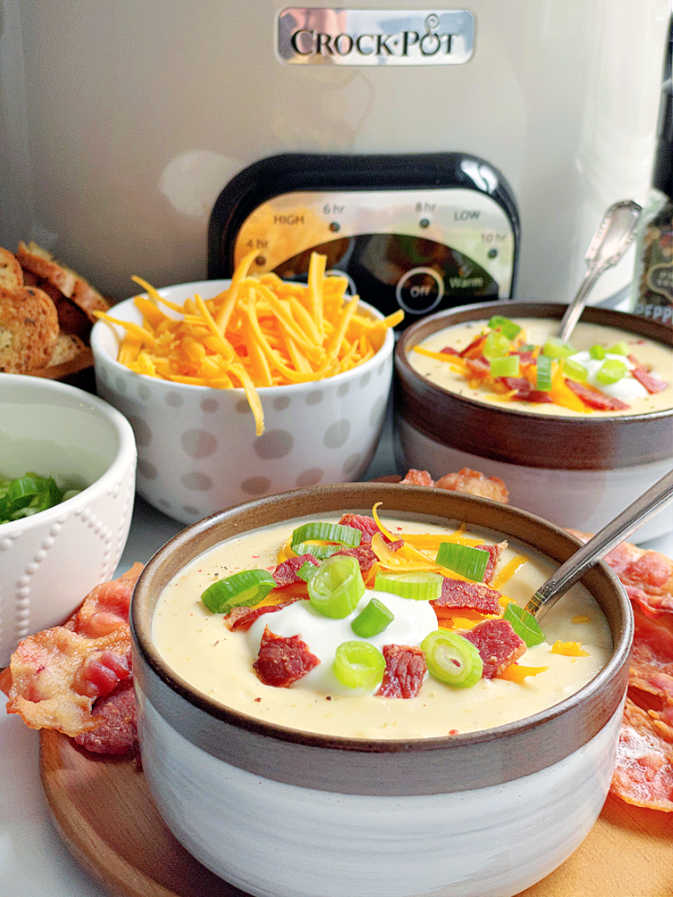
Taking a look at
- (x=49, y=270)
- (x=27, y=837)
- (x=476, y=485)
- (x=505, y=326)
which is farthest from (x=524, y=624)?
(x=49, y=270)

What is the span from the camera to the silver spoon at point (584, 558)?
879mm

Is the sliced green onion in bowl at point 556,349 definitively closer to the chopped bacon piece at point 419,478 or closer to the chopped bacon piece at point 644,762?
the chopped bacon piece at point 419,478

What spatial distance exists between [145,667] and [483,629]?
26cm

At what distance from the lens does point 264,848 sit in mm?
705

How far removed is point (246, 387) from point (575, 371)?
17.2 inches

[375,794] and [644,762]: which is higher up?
[375,794]

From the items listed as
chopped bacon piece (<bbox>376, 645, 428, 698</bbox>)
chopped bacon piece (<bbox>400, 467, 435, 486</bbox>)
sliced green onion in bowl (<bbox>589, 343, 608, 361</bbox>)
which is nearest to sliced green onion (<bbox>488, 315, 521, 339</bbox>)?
sliced green onion in bowl (<bbox>589, 343, 608, 361</bbox>)

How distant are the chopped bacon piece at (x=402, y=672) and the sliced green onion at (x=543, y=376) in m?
0.57

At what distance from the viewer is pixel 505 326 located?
55.9 inches

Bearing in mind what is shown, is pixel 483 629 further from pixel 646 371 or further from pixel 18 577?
pixel 646 371

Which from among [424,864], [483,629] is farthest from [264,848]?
[483,629]

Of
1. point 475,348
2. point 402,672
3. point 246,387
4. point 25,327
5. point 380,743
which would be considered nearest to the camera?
point 380,743

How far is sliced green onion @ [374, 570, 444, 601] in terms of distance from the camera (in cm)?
85

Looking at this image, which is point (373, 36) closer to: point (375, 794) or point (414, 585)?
point (414, 585)
